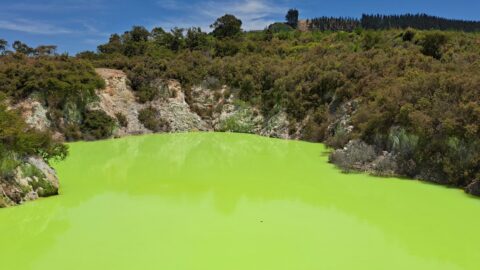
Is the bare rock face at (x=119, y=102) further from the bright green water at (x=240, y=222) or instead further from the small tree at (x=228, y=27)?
the small tree at (x=228, y=27)

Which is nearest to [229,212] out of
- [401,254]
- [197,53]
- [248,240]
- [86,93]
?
[248,240]

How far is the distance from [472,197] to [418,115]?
3895 mm

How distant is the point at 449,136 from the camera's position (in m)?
15.0

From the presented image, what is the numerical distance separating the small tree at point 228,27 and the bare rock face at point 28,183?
142 feet

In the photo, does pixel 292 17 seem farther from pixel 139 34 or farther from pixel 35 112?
pixel 35 112

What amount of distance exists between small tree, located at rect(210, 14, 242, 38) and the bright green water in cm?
3894

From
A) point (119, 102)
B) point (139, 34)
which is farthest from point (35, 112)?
point (139, 34)

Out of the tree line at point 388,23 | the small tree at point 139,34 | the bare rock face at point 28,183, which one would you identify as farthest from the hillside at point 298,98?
the tree line at point 388,23

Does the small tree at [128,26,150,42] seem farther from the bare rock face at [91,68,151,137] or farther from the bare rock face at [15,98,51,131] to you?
the bare rock face at [15,98,51,131]

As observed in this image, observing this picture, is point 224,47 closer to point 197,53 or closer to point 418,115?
point 197,53

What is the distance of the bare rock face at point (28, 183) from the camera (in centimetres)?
1180

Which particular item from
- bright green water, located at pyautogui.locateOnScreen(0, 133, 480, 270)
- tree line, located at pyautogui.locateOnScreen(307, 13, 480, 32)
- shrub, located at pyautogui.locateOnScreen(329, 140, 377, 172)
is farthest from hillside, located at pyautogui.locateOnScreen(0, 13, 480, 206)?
tree line, located at pyautogui.locateOnScreen(307, 13, 480, 32)

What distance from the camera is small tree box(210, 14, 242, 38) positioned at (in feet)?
179

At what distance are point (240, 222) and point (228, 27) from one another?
46.9m
